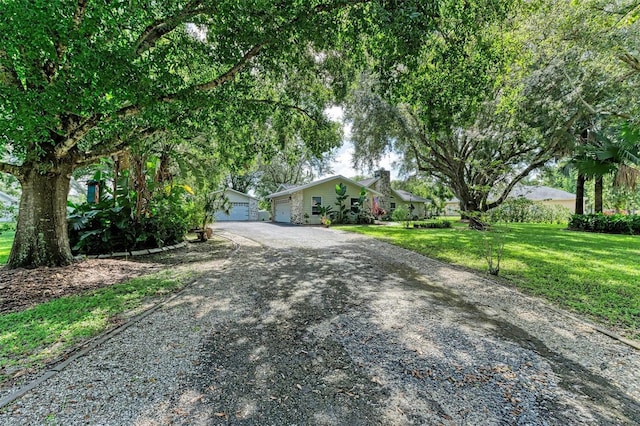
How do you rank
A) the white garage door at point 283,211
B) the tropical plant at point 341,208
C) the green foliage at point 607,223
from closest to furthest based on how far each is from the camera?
the green foliage at point 607,223 < the tropical plant at point 341,208 < the white garage door at point 283,211

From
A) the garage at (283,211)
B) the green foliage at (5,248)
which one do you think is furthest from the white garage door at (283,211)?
the green foliage at (5,248)

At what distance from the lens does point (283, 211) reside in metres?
26.4

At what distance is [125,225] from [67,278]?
10.7 ft

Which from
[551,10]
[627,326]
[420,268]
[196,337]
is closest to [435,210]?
[551,10]

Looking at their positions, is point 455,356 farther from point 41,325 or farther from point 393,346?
point 41,325

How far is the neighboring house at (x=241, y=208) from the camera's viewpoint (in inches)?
1187

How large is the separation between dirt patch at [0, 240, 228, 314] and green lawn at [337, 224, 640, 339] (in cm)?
769

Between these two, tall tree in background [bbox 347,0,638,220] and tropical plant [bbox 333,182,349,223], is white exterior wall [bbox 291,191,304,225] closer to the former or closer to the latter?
tropical plant [bbox 333,182,349,223]

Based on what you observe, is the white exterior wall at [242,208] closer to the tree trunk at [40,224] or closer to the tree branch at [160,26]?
the tree trunk at [40,224]

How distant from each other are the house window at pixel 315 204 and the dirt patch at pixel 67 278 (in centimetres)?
1496

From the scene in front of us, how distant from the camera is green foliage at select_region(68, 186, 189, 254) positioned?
25.4 feet

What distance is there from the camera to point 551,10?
8.87 m

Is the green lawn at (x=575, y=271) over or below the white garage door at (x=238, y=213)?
below

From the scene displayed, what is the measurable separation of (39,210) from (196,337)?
5402mm
